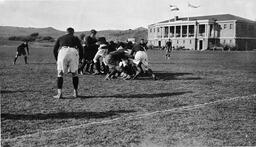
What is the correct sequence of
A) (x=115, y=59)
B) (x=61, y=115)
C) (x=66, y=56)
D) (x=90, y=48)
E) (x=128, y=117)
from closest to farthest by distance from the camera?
(x=128, y=117) → (x=61, y=115) → (x=66, y=56) → (x=115, y=59) → (x=90, y=48)

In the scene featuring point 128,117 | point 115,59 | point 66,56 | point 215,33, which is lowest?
point 128,117

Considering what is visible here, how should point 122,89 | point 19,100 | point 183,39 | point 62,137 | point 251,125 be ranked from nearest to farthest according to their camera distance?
1. point 62,137
2. point 251,125
3. point 19,100
4. point 122,89
5. point 183,39

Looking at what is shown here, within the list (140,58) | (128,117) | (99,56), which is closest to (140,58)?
(140,58)

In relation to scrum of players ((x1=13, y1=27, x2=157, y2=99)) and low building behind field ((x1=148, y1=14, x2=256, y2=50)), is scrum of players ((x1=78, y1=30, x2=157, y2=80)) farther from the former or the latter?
low building behind field ((x1=148, y1=14, x2=256, y2=50))

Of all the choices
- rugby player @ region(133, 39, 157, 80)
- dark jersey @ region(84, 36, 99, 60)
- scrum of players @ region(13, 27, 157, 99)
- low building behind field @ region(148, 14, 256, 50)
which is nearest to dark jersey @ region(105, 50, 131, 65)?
scrum of players @ region(13, 27, 157, 99)

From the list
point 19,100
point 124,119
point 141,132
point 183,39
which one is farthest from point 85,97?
point 183,39

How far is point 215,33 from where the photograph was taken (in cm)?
7925

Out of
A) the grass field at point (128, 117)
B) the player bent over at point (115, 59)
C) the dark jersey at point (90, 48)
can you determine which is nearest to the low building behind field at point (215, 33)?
the dark jersey at point (90, 48)

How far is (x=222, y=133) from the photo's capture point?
5480 millimetres

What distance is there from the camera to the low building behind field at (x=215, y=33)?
2968 inches

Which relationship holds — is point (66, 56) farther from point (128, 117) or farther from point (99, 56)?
point (99, 56)

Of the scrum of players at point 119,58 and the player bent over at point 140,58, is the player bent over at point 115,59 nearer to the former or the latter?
Result: the scrum of players at point 119,58

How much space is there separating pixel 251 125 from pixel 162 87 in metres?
5.29

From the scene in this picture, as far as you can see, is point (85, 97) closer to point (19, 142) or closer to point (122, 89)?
point (122, 89)
